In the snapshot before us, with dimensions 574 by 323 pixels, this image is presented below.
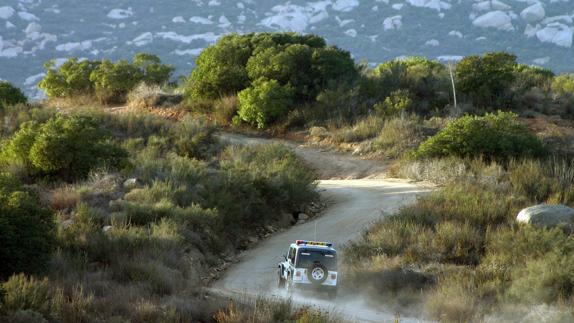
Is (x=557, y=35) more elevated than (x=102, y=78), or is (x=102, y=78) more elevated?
(x=102, y=78)

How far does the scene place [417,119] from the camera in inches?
1230

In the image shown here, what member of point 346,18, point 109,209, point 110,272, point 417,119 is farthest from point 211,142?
point 346,18

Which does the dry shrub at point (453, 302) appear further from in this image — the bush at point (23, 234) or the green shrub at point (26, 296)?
the bush at point (23, 234)

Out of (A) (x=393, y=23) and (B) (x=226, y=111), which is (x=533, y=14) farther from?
(B) (x=226, y=111)

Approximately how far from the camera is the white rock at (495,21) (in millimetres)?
90312

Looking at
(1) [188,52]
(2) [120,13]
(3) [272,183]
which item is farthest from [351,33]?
(3) [272,183]

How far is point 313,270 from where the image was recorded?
1439 cm

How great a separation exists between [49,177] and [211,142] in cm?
963

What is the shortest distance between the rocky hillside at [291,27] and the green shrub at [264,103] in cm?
3956

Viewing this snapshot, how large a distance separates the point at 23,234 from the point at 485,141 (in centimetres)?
1533

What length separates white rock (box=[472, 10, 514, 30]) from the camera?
90.3 metres

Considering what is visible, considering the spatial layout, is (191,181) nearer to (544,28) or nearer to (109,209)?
(109,209)

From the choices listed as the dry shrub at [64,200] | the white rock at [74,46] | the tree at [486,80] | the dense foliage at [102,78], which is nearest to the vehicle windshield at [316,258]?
the dry shrub at [64,200]

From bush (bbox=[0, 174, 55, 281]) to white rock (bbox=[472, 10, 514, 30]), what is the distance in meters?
83.2
